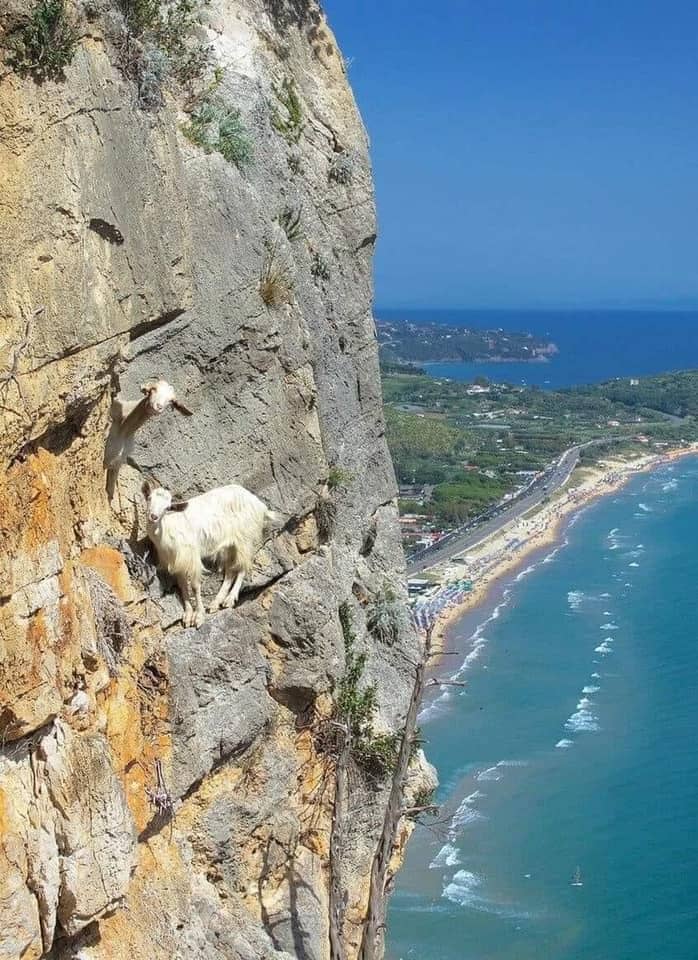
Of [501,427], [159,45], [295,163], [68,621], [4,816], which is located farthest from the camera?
[501,427]

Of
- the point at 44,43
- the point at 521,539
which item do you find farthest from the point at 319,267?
the point at 521,539

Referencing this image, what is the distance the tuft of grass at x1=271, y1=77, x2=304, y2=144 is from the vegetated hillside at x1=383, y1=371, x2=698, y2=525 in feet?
260

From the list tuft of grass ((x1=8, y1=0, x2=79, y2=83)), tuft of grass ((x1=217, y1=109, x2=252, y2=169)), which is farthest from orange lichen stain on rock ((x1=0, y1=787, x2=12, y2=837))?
tuft of grass ((x1=217, y1=109, x2=252, y2=169))

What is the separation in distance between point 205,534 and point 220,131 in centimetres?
294

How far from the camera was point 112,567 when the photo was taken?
7340mm

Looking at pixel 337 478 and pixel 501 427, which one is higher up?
pixel 337 478

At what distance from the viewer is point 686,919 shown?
30.9 metres

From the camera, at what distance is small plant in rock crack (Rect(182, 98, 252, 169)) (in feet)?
27.3

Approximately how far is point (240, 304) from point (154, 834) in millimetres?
3675

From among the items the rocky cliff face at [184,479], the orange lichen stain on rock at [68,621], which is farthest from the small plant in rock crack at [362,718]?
the orange lichen stain on rock at [68,621]

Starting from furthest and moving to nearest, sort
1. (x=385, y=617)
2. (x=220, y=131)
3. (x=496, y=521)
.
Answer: (x=496, y=521) < (x=385, y=617) < (x=220, y=131)

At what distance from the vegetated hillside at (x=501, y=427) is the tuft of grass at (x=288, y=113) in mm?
79170

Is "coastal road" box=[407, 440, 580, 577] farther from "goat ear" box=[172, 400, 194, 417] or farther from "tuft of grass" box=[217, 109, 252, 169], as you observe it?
"goat ear" box=[172, 400, 194, 417]

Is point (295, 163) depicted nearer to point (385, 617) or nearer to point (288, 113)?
point (288, 113)
